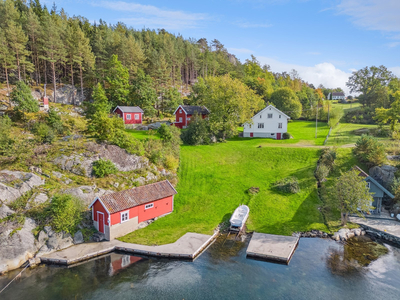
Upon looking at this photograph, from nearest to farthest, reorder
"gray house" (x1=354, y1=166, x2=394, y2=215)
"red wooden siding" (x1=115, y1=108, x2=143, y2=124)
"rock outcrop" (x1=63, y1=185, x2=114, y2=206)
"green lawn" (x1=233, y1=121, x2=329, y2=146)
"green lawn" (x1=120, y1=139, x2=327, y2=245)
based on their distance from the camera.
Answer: "rock outcrop" (x1=63, y1=185, x2=114, y2=206), "green lawn" (x1=120, y1=139, x2=327, y2=245), "gray house" (x1=354, y1=166, x2=394, y2=215), "green lawn" (x1=233, y1=121, x2=329, y2=146), "red wooden siding" (x1=115, y1=108, x2=143, y2=124)

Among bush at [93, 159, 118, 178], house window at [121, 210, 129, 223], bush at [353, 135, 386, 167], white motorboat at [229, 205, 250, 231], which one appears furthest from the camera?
bush at [353, 135, 386, 167]

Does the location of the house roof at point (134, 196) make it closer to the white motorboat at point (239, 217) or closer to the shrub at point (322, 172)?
the white motorboat at point (239, 217)

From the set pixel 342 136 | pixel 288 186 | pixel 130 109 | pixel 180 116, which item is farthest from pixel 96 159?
pixel 342 136

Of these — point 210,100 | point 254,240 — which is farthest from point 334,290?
point 210,100

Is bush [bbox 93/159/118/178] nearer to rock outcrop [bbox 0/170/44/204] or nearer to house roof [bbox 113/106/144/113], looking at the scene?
rock outcrop [bbox 0/170/44/204]

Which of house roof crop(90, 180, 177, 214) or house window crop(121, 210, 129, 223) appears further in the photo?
house window crop(121, 210, 129, 223)

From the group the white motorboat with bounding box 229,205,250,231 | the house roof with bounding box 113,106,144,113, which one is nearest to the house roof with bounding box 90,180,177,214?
the white motorboat with bounding box 229,205,250,231

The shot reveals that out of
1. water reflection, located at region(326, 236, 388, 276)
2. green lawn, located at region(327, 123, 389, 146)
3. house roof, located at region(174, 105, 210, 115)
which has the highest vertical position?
house roof, located at region(174, 105, 210, 115)
